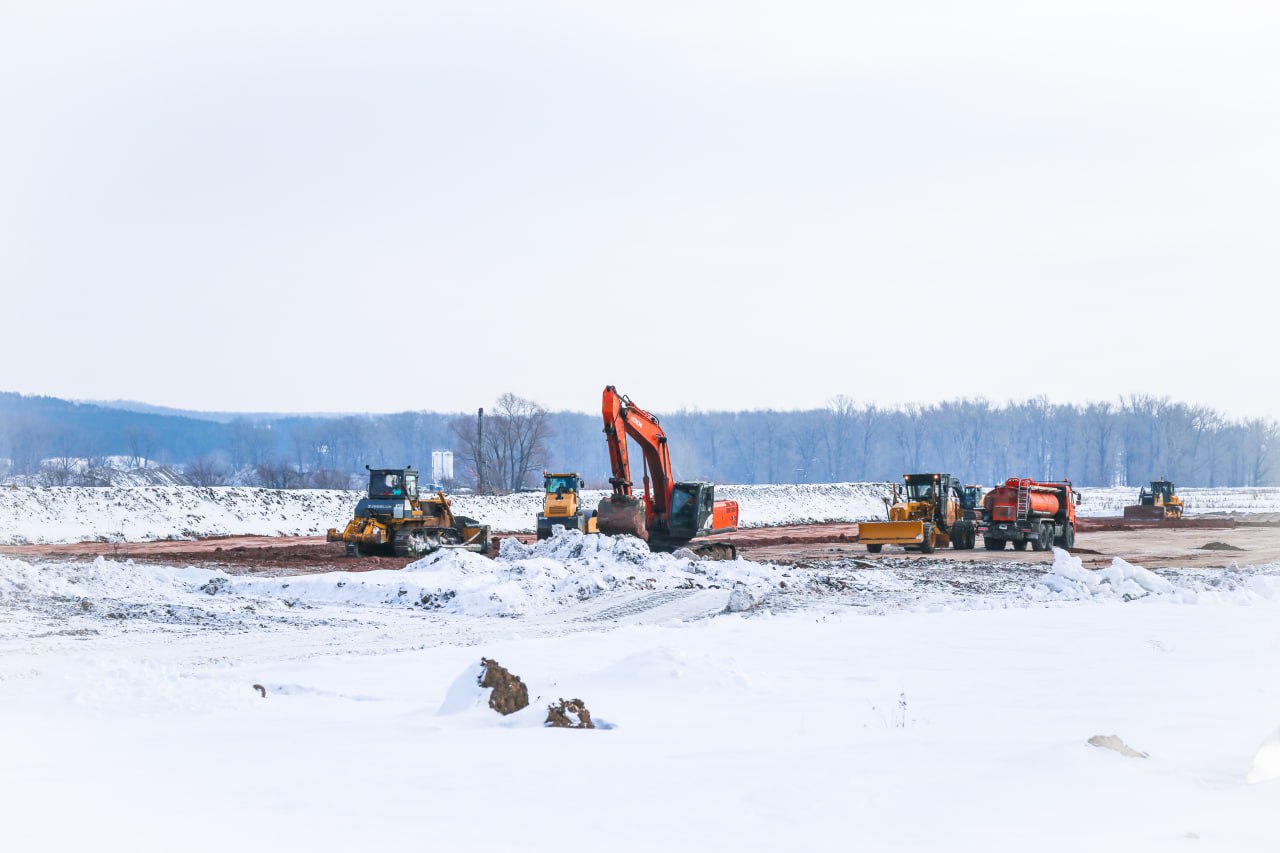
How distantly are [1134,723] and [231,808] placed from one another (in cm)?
638

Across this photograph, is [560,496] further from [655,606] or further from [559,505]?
[655,606]

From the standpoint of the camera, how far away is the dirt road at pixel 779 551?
1262 inches

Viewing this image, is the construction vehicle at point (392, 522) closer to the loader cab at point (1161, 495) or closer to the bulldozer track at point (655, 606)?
the bulldozer track at point (655, 606)

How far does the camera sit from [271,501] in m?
54.0

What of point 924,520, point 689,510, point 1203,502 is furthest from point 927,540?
point 1203,502

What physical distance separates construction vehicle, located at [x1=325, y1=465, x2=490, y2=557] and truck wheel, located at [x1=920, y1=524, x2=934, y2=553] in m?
13.7

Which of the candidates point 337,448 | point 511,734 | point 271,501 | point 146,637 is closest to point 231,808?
point 511,734

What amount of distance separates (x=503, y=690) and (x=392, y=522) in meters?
21.9

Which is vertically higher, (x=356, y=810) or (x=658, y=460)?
(x=658, y=460)

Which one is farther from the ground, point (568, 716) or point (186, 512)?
point (568, 716)

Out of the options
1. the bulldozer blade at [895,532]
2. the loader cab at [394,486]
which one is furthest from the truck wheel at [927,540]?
the loader cab at [394,486]

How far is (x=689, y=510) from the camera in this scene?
28906mm

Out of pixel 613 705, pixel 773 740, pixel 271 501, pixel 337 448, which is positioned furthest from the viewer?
pixel 337 448

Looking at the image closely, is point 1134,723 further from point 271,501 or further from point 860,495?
point 860,495
